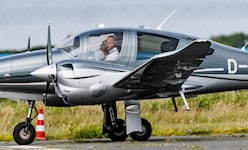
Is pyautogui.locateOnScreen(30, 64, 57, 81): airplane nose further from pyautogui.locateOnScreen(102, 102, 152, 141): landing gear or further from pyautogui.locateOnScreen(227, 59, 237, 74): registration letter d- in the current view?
pyautogui.locateOnScreen(227, 59, 237, 74): registration letter d-

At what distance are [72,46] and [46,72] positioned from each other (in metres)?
1.05

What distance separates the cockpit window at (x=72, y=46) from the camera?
54.6 feet

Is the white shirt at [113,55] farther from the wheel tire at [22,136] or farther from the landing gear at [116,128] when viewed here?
the wheel tire at [22,136]

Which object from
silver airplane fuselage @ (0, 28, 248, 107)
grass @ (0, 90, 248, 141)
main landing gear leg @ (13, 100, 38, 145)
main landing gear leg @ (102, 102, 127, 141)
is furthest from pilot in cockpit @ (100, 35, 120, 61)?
grass @ (0, 90, 248, 141)

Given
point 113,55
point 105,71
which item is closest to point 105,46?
point 113,55

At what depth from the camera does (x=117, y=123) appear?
17438 mm

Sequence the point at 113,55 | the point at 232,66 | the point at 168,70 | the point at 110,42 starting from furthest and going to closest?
the point at 232,66 → the point at 110,42 → the point at 113,55 → the point at 168,70

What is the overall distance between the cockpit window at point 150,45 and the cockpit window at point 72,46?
121 cm

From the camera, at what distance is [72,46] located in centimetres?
1672

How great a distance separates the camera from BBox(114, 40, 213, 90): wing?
49.8ft

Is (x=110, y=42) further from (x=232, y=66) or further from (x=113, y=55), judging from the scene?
(x=232, y=66)

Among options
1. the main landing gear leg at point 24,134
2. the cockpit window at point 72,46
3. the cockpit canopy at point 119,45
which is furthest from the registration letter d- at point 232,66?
the main landing gear leg at point 24,134

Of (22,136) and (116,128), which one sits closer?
(22,136)

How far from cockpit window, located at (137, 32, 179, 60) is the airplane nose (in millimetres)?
1813
